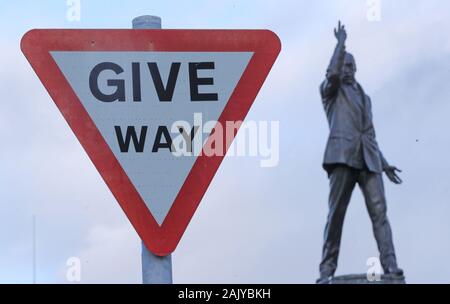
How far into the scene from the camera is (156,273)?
1380 mm

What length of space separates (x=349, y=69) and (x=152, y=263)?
1.10 m

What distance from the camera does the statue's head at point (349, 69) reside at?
1.56m

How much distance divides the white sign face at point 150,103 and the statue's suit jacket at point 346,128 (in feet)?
1.32

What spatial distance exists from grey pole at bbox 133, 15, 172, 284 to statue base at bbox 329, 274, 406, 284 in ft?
2.09

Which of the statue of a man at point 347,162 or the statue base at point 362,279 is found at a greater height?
the statue of a man at point 347,162

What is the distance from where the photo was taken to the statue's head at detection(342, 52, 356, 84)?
1.56 m

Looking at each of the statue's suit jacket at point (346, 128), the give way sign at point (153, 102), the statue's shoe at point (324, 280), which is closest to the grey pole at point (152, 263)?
the give way sign at point (153, 102)

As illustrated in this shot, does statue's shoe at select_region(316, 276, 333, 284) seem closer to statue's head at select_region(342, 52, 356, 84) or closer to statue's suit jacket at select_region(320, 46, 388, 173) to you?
statue's suit jacket at select_region(320, 46, 388, 173)

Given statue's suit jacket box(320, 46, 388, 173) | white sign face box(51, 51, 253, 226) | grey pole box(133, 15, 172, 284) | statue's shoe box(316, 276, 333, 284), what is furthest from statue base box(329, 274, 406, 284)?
white sign face box(51, 51, 253, 226)

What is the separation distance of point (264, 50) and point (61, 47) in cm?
73

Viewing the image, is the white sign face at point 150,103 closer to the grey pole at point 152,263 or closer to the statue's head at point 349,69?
the grey pole at point 152,263
